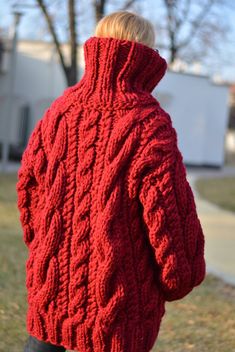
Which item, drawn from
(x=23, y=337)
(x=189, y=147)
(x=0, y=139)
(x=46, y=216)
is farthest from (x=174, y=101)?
(x=46, y=216)

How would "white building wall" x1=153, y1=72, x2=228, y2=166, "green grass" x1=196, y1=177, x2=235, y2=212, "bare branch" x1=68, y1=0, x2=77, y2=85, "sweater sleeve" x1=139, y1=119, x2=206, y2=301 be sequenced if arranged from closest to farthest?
"sweater sleeve" x1=139, y1=119, x2=206, y2=301, "green grass" x1=196, y1=177, x2=235, y2=212, "bare branch" x1=68, y1=0, x2=77, y2=85, "white building wall" x1=153, y1=72, x2=228, y2=166

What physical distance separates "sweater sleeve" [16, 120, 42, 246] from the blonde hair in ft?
1.37

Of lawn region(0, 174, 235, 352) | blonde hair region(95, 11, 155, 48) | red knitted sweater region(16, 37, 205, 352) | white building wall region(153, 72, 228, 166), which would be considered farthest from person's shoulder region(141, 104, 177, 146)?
white building wall region(153, 72, 228, 166)

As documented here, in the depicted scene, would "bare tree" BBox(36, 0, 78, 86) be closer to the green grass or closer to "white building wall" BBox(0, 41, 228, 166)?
the green grass

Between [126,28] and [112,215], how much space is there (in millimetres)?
668

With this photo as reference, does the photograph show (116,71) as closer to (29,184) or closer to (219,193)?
(29,184)

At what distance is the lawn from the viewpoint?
467 centimetres

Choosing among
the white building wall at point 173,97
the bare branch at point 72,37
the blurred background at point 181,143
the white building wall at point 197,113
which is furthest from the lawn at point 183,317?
the white building wall at point 173,97

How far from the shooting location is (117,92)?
8.05ft

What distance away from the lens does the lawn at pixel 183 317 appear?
467cm

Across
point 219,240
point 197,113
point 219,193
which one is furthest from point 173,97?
point 219,240

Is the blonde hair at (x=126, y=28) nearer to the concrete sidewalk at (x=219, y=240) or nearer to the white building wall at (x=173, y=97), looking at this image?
the concrete sidewalk at (x=219, y=240)

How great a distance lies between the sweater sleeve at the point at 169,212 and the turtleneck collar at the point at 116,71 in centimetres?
19

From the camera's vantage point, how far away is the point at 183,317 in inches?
212
